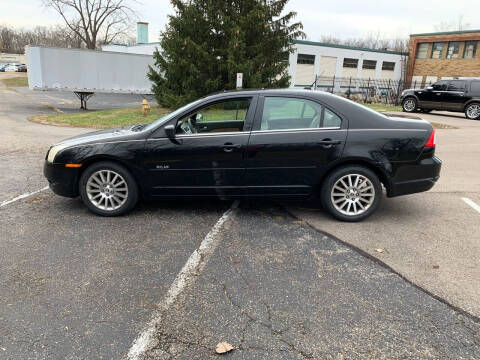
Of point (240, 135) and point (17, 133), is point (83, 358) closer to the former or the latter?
point (240, 135)

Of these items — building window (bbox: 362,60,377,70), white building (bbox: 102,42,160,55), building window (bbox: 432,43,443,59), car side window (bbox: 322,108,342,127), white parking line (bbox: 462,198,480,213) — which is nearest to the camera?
car side window (bbox: 322,108,342,127)

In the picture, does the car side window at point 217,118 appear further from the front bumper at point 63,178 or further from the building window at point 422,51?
the building window at point 422,51

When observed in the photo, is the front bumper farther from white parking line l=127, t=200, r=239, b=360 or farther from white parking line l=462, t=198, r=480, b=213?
white parking line l=462, t=198, r=480, b=213

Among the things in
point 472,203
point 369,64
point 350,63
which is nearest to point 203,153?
point 472,203

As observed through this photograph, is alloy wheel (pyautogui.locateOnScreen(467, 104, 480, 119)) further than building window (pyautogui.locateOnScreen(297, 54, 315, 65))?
No

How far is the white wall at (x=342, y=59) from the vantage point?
121 ft

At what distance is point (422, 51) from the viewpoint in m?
38.8

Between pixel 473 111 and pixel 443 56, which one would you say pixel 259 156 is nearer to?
pixel 473 111

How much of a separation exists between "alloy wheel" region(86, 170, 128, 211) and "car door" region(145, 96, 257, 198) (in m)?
0.37

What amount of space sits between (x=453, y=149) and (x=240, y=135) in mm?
7853

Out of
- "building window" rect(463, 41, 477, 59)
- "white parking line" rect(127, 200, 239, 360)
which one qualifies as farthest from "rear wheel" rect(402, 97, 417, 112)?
"building window" rect(463, 41, 477, 59)

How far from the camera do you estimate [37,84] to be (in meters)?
17.9

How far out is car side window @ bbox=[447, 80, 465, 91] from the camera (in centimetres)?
1852

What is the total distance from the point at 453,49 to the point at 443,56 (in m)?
1.01
